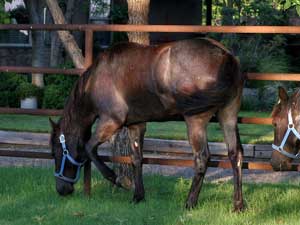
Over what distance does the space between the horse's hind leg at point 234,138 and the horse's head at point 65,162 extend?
4.84 feet

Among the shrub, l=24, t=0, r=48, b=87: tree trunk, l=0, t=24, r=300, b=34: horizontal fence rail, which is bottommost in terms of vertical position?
the shrub

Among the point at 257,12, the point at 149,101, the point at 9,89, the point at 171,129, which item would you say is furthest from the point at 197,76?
the point at 257,12

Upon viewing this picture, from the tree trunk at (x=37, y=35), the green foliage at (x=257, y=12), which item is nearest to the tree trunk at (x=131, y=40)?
the tree trunk at (x=37, y=35)

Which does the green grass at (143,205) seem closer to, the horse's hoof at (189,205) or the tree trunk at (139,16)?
the horse's hoof at (189,205)

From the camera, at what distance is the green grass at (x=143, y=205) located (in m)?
6.48

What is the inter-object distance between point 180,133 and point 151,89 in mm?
6642

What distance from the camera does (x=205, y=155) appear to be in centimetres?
696

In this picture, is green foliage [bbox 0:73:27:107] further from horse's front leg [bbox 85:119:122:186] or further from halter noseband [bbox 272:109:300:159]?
halter noseband [bbox 272:109:300:159]

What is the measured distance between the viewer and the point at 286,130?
21.9 feet

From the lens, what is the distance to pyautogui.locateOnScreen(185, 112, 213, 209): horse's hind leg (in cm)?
685

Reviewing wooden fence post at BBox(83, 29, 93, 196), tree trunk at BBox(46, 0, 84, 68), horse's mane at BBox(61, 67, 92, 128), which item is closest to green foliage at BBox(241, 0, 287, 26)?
tree trunk at BBox(46, 0, 84, 68)

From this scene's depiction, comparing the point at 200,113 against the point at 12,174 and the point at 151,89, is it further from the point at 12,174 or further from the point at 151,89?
the point at 12,174

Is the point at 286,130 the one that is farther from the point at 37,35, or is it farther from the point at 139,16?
the point at 37,35

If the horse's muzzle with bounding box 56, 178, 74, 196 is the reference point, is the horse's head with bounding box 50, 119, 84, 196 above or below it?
above
